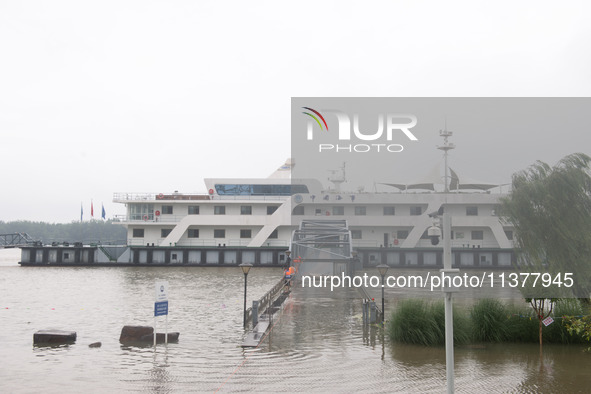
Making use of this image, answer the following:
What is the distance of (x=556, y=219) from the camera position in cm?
1792

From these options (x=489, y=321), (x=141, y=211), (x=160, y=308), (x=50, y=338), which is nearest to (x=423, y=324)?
(x=489, y=321)

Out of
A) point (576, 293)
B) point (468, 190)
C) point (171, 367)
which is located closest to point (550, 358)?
point (576, 293)

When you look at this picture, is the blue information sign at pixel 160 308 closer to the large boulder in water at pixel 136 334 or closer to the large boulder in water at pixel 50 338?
the large boulder in water at pixel 136 334

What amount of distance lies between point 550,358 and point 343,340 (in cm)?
555

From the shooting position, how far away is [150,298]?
28859 mm

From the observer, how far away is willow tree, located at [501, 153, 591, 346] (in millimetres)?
17250

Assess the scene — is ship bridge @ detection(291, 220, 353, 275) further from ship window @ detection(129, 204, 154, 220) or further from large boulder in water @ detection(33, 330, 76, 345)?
large boulder in water @ detection(33, 330, 76, 345)

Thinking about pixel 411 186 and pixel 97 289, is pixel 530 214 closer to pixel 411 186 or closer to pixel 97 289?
pixel 97 289

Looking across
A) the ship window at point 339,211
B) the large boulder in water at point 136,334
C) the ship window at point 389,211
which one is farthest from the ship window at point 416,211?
the large boulder in water at point 136,334

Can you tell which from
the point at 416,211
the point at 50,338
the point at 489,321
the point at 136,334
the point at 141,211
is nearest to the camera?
the point at 489,321

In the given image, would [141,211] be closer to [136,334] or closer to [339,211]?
[339,211]

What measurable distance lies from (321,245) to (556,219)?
112ft

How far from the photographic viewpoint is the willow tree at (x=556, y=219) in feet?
56.6

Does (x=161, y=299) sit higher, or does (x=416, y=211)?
(x=416, y=211)
